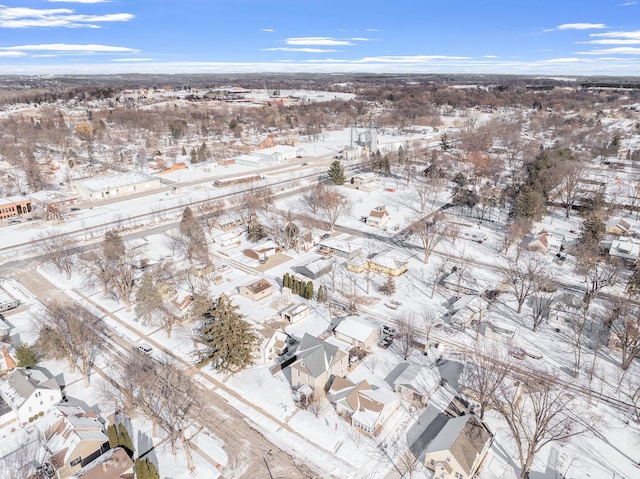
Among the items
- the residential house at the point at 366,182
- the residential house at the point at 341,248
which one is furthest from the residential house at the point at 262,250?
the residential house at the point at 366,182

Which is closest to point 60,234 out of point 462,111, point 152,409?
point 152,409

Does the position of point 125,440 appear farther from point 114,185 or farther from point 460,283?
point 114,185

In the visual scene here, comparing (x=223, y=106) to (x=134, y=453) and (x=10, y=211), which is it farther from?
(x=134, y=453)

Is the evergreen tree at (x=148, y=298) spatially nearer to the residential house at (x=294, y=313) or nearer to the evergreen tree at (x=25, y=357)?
the evergreen tree at (x=25, y=357)

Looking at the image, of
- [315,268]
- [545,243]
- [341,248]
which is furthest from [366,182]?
[315,268]

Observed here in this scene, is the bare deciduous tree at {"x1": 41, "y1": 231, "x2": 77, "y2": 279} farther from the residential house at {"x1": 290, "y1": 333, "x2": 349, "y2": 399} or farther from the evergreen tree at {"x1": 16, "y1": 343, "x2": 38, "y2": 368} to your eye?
the residential house at {"x1": 290, "y1": 333, "x2": 349, "y2": 399}
